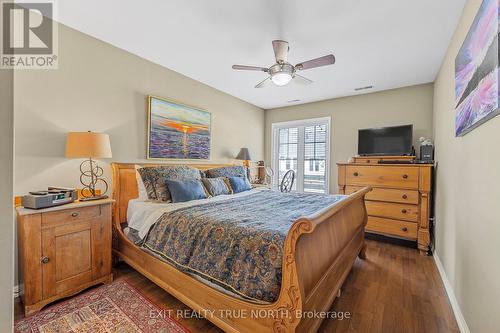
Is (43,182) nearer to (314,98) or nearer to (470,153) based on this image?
(470,153)

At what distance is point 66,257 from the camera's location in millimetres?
1892

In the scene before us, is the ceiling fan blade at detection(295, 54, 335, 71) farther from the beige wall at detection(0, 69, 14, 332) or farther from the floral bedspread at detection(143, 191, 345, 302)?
the beige wall at detection(0, 69, 14, 332)

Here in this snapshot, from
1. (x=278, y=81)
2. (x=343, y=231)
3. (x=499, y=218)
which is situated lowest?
(x=343, y=231)

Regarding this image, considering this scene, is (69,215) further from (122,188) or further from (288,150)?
(288,150)

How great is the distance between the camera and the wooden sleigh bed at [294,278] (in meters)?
1.18

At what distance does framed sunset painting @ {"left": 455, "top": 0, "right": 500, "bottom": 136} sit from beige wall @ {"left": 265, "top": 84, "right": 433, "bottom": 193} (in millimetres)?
2108

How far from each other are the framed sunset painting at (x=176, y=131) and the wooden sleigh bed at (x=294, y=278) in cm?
127

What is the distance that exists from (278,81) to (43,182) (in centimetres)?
258

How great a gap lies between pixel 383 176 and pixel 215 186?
97.6 inches

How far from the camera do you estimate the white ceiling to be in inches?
76.3

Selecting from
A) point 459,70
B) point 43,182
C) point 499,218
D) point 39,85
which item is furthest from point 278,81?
point 43,182

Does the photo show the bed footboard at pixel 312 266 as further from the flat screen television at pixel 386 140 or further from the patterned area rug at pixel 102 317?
the flat screen television at pixel 386 140

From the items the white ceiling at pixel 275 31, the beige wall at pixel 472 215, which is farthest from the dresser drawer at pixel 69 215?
the beige wall at pixel 472 215

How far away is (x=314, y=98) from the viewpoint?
14.7ft
